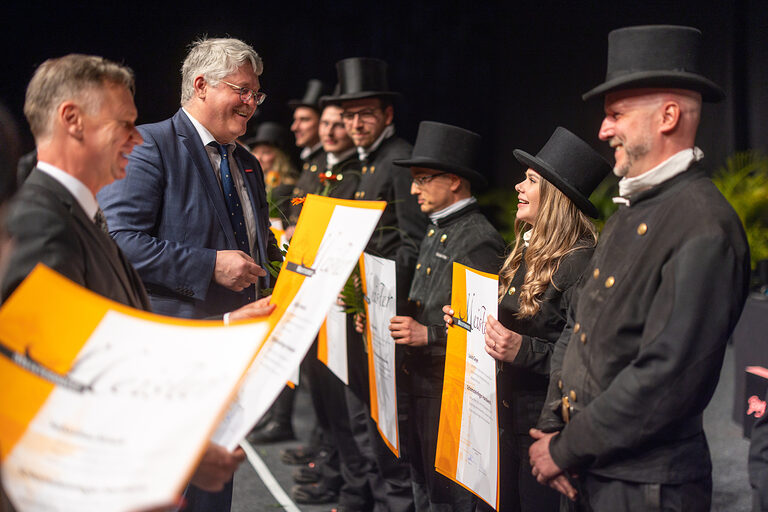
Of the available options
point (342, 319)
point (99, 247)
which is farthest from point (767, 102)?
point (99, 247)

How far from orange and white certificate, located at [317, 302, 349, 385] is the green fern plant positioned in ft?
10.7

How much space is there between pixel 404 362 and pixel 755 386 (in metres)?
1.49

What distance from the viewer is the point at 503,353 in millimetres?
1992

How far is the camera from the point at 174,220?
84.4 inches

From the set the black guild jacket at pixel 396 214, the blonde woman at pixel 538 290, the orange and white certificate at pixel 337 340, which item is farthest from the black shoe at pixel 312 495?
the blonde woman at pixel 538 290

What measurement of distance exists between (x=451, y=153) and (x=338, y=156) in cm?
162

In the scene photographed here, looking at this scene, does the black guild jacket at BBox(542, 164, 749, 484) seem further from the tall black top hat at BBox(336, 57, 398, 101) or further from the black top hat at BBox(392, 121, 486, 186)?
the tall black top hat at BBox(336, 57, 398, 101)

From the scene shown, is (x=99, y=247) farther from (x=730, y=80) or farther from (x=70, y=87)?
(x=730, y=80)

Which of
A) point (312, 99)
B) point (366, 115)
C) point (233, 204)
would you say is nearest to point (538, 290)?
point (233, 204)

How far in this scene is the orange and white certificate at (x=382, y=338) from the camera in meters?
2.49

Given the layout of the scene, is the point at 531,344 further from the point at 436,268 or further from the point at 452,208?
the point at 452,208

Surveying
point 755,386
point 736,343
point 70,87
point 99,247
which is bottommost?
point 736,343

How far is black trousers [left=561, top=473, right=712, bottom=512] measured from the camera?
1.47 metres

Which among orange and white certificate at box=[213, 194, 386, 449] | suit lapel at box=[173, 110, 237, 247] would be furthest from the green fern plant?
orange and white certificate at box=[213, 194, 386, 449]
